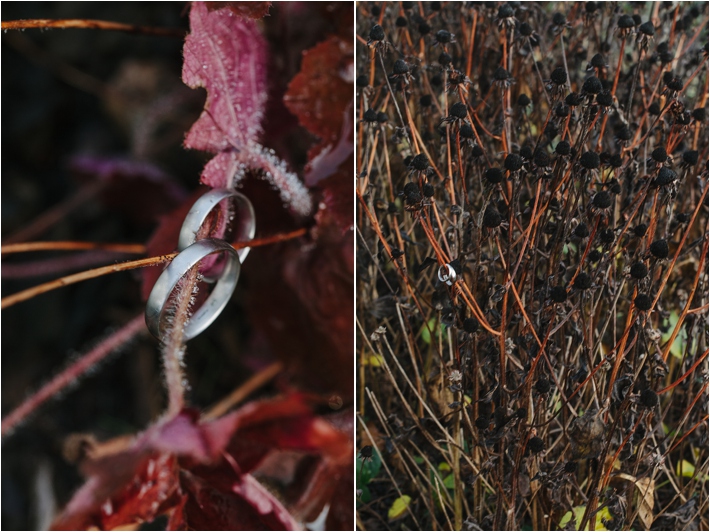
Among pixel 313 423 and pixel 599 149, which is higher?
pixel 599 149

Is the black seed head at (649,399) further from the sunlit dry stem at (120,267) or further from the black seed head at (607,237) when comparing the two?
the sunlit dry stem at (120,267)

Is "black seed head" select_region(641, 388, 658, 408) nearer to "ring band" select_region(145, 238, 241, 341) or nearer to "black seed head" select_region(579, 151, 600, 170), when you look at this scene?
"black seed head" select_region(579, 151, 600, 170)

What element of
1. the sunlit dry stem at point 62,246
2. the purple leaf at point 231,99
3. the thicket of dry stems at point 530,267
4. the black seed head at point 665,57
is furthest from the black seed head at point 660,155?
the sunlit dry stem at point 62,246

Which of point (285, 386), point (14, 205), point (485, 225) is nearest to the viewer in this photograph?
point (485, 225)

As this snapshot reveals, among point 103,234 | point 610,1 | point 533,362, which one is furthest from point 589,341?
point 103,234

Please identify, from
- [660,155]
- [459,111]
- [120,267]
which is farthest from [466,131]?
[120,267]

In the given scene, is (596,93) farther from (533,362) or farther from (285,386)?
(285,386)
